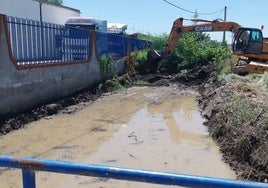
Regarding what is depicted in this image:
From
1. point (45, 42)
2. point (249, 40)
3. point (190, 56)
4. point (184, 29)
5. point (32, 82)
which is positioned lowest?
point (32, 82)

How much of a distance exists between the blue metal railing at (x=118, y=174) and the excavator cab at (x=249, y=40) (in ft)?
49.9

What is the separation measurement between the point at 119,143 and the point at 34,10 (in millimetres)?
18335

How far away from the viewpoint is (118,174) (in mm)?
1951

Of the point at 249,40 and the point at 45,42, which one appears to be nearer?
the point at 45,42

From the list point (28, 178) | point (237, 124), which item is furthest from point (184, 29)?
point (28, 178)

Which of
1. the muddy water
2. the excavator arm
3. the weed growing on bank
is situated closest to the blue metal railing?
the muddy water

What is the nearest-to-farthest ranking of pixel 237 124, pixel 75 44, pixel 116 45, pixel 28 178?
pixel 28 178
pixel 237 124
pixel 75 44
pixel 116 45

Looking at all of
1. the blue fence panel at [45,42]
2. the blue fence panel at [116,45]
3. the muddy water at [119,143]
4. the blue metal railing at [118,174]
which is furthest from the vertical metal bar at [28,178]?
the blue fence panel at [116,45]

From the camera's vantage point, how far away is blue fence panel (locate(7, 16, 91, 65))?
31.7ft

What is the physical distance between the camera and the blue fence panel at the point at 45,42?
Result: 9672 millimetres

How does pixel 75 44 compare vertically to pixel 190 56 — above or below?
above

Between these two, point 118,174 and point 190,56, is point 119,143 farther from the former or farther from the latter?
point 190,56

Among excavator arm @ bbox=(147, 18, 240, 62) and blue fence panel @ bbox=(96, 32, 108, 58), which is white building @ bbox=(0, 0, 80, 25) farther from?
excavator arm @ bbox=(147, 18, 240, 62)

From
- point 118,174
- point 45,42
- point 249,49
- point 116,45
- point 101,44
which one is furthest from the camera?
point 116,45
